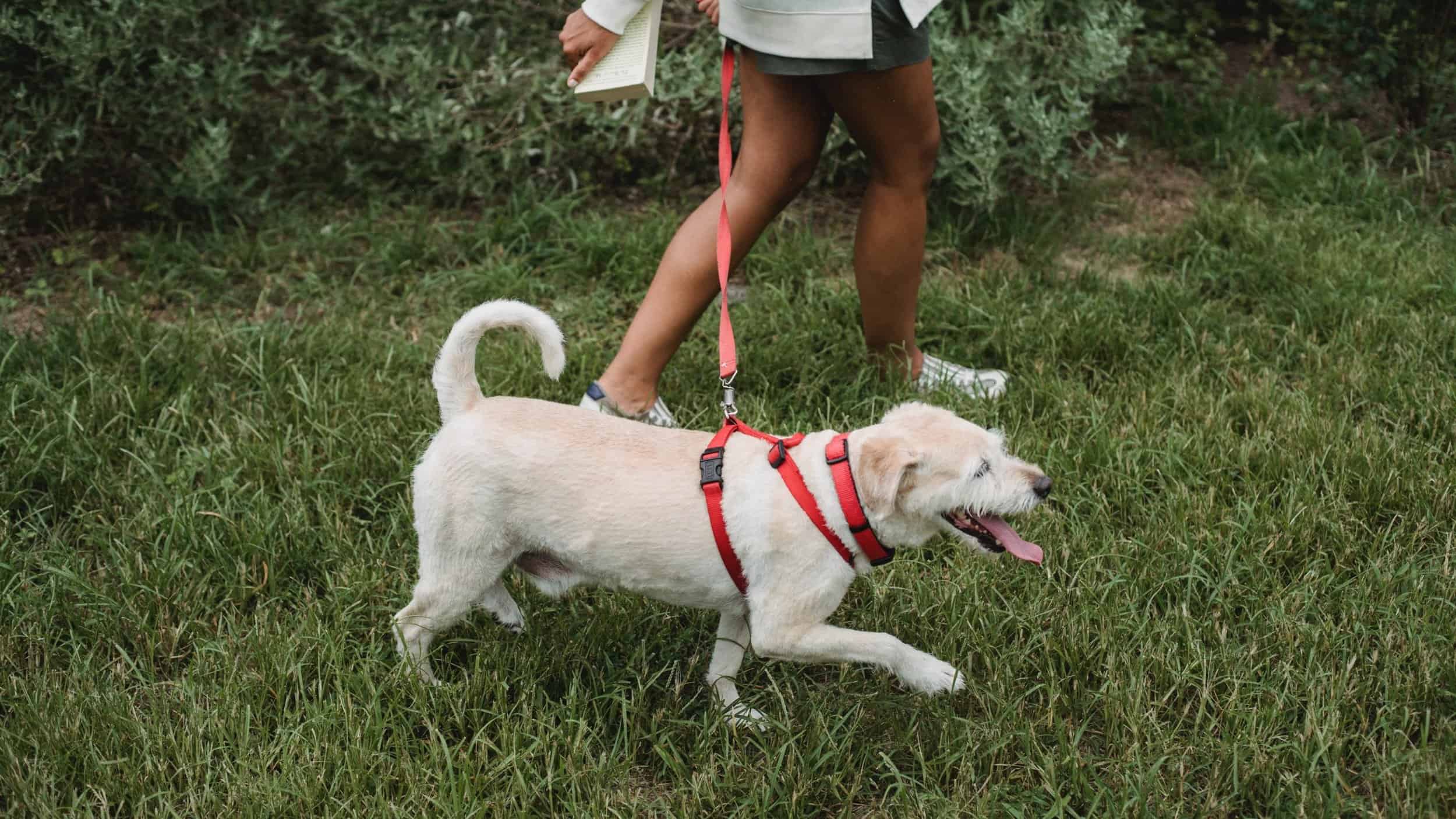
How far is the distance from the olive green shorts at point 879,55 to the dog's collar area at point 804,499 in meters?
1.08

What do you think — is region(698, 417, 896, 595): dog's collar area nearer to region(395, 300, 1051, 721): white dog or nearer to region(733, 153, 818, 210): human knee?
region(395, 300, 1051, 721): white dog

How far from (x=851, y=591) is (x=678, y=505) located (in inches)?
29.4

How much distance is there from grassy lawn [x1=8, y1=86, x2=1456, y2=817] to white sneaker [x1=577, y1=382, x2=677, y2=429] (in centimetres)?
18

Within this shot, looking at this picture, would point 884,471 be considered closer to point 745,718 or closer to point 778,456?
point 778,456

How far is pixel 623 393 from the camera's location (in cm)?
368

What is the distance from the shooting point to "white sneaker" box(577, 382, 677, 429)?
364 centimetres

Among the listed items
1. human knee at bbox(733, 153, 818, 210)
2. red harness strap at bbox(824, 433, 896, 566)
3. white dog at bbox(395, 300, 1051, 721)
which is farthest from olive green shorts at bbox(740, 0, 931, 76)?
red harness strap at bbox(824, 433, 896, 566)

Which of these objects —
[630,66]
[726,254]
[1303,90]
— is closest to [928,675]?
[726,254]

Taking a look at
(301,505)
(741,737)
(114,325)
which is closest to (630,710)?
(741,737)

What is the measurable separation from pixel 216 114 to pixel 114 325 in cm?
142

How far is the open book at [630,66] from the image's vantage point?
3023 millimetres

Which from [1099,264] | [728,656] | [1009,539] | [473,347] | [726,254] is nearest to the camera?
[1009,539]

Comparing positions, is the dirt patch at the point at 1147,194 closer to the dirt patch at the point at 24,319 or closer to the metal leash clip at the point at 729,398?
the metal leash clip at the point at 729,398

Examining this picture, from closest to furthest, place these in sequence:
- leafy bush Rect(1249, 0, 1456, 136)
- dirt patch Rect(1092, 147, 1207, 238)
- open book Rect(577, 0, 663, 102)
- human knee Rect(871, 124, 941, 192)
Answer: open book Rect(577, 0, 663, 102) → human knee Rect(871, 124, 941, 192) → dirt patch Rect(1092, 147, 1207, 238) → leafy bush Rect(1249, 0, 1456, 136)
